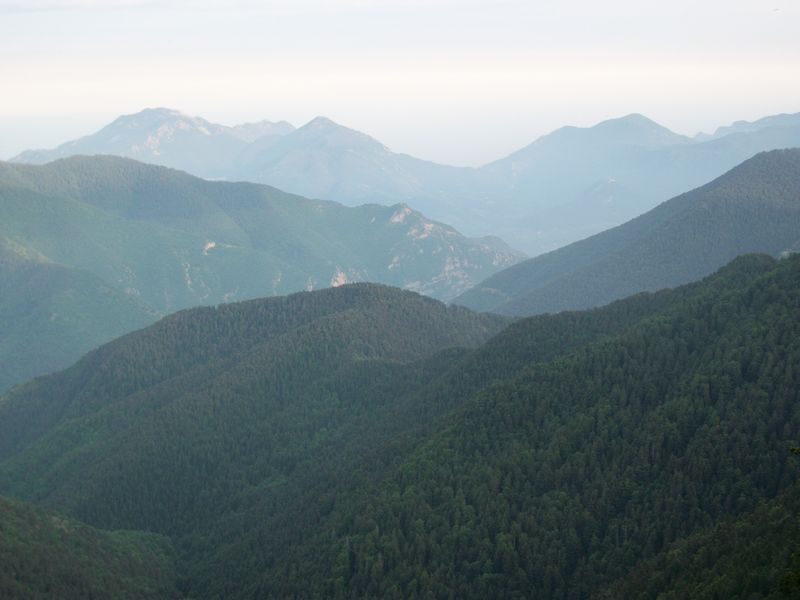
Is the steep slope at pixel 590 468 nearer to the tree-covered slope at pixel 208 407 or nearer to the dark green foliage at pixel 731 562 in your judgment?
the dark green foliage at pixel 731 562

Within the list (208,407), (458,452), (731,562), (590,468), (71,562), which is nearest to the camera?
(731,562)

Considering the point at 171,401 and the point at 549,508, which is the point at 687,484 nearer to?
the point at 549,508

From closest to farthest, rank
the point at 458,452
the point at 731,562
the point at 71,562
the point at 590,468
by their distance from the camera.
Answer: the point at 731,562 → the point at 590,468 → the point at 71,562 → the point at 458,452

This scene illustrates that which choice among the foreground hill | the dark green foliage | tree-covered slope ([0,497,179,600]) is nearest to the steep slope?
the foreground hill

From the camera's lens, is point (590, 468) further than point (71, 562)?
No

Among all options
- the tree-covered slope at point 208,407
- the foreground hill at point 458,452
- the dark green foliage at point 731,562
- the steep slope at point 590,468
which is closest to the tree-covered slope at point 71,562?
the foreground hill at point 458,452

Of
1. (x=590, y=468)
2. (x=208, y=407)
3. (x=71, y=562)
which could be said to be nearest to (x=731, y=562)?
(x=590, y=468)

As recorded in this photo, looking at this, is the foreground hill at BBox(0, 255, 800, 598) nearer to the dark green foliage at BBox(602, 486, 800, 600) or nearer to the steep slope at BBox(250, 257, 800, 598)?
the steep slope at BBox(250, 257, 800, 598)

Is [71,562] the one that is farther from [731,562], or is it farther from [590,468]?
[731,562]
